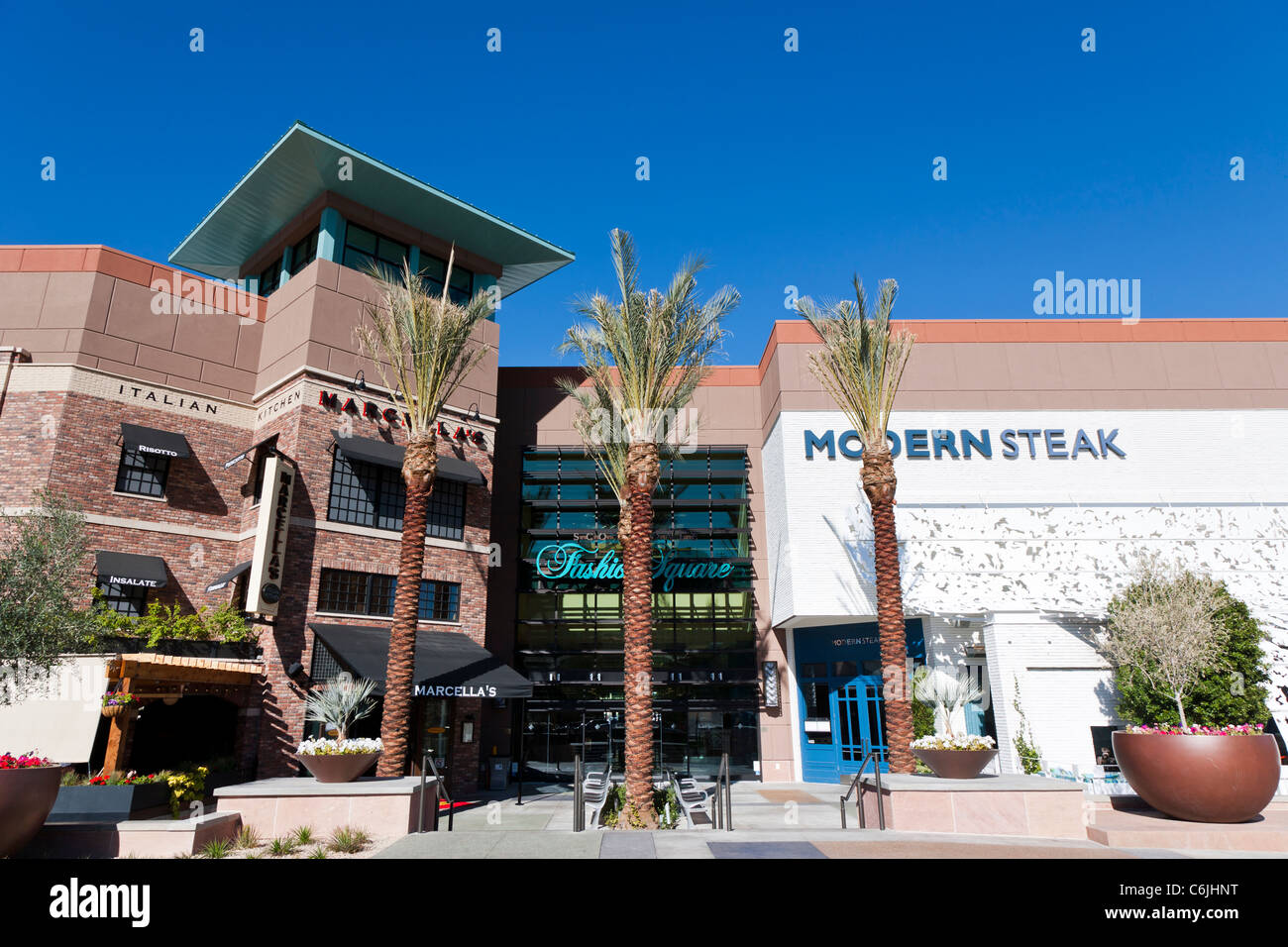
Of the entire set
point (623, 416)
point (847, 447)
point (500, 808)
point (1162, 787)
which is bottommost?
point (500, 808)

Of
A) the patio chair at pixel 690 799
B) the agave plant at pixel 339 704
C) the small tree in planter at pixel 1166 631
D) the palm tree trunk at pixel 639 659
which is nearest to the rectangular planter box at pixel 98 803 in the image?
the agave plant at pixel 339 704

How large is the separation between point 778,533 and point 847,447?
3.49 m

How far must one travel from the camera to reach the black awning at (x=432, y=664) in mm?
17422

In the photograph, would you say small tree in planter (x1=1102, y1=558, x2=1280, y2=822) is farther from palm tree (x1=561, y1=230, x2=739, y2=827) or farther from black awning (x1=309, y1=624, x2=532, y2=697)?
black awning (x1=309, y1=624, x2=532, y2=697)

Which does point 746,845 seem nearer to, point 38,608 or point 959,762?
point 959,762

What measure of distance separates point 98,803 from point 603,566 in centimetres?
1565

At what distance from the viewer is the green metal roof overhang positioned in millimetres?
21062

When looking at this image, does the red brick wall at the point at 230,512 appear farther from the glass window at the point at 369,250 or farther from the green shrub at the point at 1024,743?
the green shrub at the point at 1024,743

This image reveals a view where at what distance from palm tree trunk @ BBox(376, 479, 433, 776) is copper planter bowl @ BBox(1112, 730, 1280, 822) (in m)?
13.2

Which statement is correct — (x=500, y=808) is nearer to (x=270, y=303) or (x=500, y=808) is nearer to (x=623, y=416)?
(x=623, y=416)

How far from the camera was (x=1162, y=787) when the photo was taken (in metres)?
12.4

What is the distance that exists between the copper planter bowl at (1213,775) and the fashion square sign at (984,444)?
12637 millimetres
